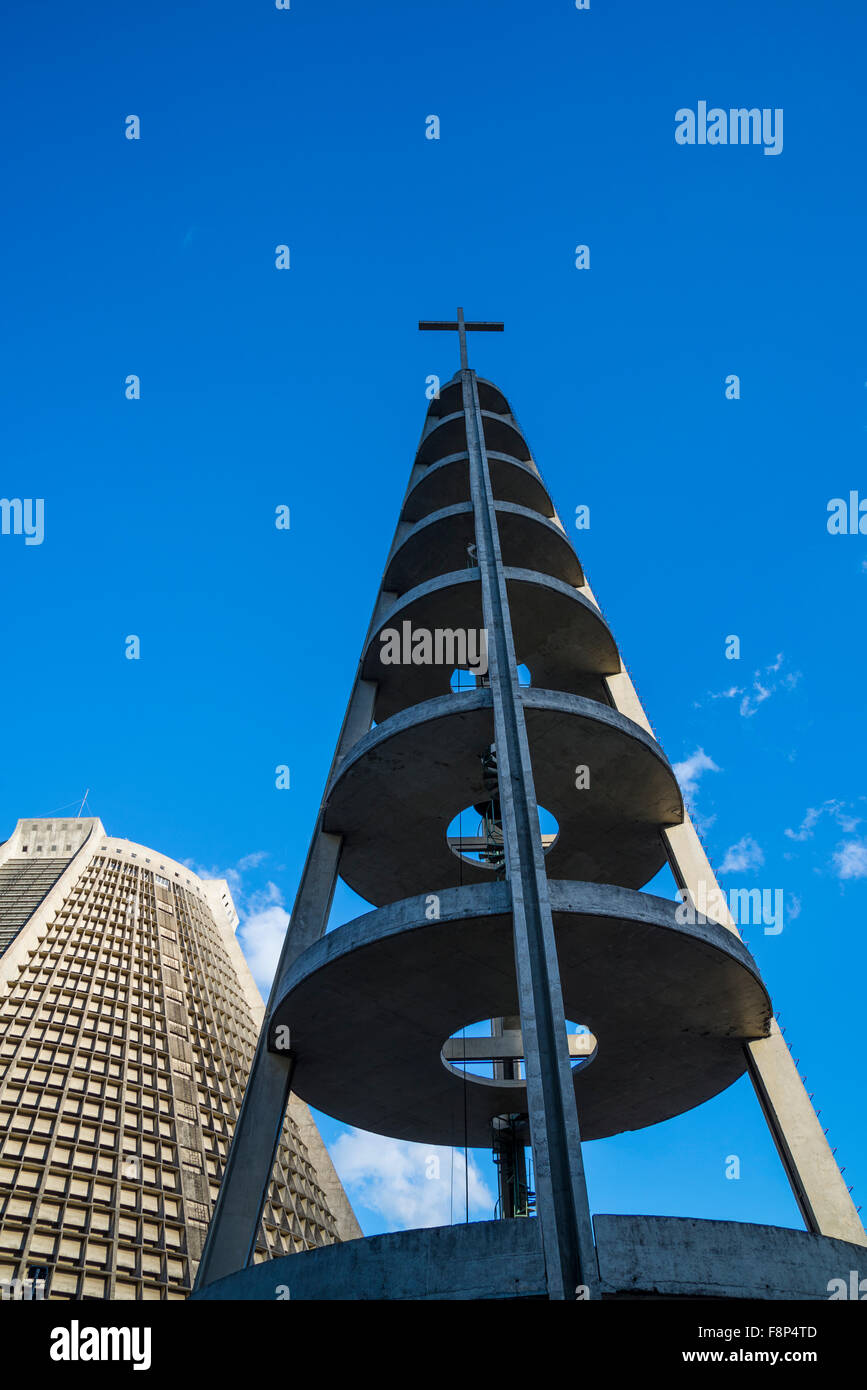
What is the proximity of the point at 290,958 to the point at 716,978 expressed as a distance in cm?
647

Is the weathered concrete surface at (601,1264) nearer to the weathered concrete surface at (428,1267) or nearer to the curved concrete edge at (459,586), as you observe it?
the weathered concrete surface at (428,1267)

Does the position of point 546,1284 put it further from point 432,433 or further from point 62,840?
point 62,840

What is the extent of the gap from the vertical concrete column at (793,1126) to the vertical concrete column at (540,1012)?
11.4 feet

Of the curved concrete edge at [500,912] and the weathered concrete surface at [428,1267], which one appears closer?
the weathered concrete surface at [428,1267]

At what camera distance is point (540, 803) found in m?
17.1

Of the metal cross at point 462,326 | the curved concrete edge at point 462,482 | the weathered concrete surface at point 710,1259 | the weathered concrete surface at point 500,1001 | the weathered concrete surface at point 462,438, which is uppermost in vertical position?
the metal cross at point 462,326

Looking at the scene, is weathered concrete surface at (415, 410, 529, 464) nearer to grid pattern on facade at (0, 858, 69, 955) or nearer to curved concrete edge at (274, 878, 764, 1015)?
curved concrete edge at (274, 878, 764, 1015)

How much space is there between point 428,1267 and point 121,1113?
23144mm

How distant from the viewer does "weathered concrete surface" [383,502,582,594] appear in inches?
834

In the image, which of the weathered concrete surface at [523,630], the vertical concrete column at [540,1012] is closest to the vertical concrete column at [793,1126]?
the vertical concrete column at [540,1012]

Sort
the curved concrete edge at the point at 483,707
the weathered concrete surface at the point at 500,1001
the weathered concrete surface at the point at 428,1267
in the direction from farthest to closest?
the curved concrete edge at the point at 483,707 → the weathered concrete surface at the point at 500,1001 → the weathered concrete surface at the point at 428,1267

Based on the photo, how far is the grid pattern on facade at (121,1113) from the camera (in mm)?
22797
